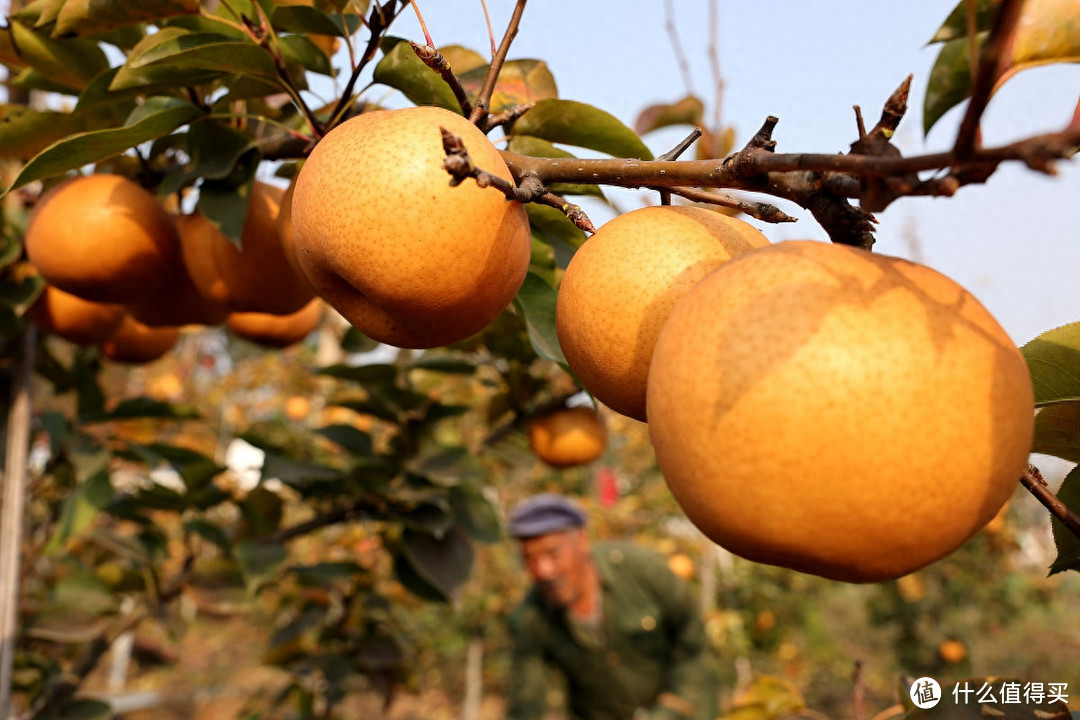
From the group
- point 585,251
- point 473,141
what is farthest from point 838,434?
point 473,141

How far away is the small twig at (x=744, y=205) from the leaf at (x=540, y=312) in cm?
33

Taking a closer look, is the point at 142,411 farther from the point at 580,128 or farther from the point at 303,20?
the point at 580,128

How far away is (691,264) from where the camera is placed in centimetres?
73

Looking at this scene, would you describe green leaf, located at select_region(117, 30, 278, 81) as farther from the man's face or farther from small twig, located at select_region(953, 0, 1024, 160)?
the man's face

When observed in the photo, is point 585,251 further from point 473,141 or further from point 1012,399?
point 1012,399

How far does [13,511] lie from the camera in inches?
60.7

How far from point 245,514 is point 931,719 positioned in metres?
1.70

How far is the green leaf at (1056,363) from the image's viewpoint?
2.55 feet

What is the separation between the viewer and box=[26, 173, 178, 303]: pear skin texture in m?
1.24

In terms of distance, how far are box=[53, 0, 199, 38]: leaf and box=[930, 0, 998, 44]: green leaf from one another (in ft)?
3.09

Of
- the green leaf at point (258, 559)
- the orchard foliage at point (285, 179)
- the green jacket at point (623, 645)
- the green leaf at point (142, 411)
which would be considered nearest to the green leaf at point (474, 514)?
the orchard foliage at point (285, 179)

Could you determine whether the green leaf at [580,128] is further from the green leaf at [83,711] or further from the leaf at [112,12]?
the green leaf at [83,711]

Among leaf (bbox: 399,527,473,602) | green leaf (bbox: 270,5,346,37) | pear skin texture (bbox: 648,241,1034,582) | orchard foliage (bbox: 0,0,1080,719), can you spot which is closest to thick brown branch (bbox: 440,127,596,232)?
orchard foliage (bbox: 0,0,1080,719)

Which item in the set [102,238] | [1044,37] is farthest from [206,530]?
[1044,37]
